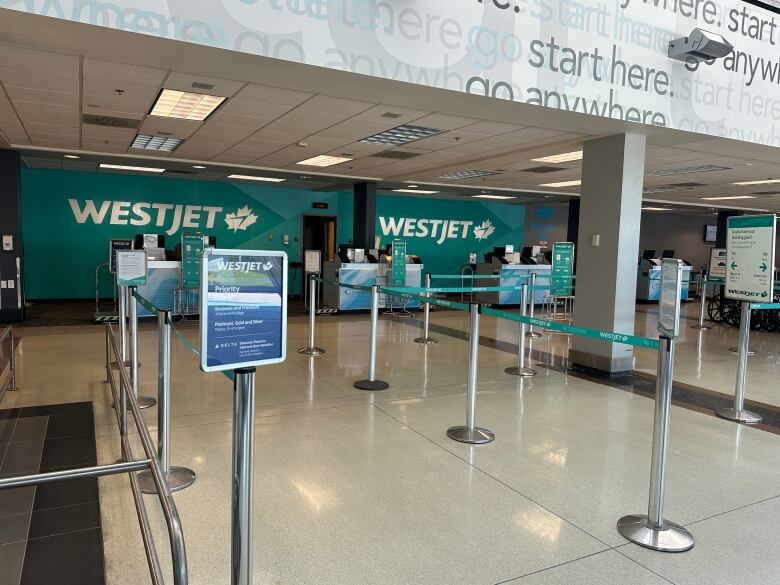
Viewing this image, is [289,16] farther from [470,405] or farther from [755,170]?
[755,170]

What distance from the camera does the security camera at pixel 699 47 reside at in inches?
224

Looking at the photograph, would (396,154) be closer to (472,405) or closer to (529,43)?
(529,43)

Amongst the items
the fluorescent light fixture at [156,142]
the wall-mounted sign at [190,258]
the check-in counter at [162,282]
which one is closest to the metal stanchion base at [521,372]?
the fluorescent light fixture at [156,142]

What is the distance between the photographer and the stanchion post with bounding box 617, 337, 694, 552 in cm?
281

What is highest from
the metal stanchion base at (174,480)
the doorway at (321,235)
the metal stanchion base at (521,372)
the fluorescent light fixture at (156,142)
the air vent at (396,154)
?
the air vent at (396,154)

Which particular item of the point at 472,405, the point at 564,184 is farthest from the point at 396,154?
the point at 472,405

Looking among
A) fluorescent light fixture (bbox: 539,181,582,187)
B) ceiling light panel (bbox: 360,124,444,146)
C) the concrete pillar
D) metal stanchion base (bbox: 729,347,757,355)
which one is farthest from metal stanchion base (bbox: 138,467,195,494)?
fluorescent light fixture (bbox: 539,181,582,187)

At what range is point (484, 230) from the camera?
18.7 metres

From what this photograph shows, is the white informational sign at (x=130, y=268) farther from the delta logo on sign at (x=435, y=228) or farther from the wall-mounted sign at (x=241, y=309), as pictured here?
the delta logo on sign at (x=435, y=228)

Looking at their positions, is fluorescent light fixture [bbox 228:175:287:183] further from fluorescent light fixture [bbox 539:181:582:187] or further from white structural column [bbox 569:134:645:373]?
white structural column [bbox 569:134:645:373]

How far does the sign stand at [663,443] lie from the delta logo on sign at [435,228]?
14045mm

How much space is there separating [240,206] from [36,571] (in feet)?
41.1

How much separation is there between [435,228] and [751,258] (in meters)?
12.9

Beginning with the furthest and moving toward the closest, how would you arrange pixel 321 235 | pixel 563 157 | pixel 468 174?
pixel 321 235 < pixel 468 174 < pixel 563 157
